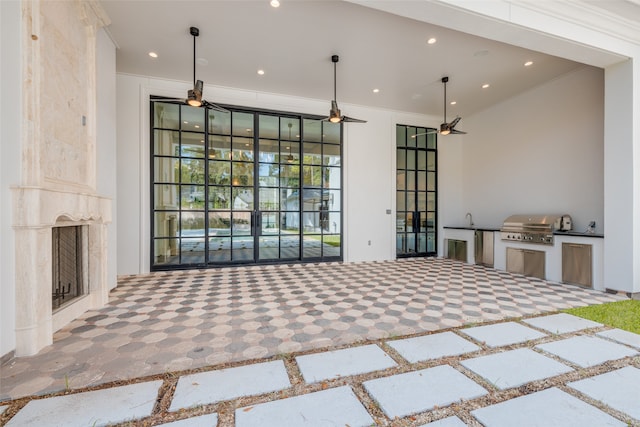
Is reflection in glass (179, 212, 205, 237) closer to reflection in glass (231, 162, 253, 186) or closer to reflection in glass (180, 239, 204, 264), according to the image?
reflection in glass (180, 239, 204, 264)

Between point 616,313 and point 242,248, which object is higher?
point 242,248

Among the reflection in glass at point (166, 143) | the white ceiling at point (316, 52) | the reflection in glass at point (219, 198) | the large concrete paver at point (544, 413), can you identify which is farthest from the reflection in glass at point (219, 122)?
the large concrete paver at point (544, 413)

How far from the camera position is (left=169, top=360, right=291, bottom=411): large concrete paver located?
1630 mm

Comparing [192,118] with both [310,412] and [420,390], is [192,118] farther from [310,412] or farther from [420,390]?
[420,390]

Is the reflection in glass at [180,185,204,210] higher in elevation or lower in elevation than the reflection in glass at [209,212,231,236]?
higher

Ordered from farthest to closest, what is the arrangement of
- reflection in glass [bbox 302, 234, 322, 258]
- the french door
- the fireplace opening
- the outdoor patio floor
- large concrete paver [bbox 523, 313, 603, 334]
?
the french door
reflection in glass [bbox 302, 234, 322, 258]
the fireplace opening
large concrete paver [bbox 523, 313, 603, 334]
the outdoor patio floor

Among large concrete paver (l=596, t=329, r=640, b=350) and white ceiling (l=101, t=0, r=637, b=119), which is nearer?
large concrete paver (l=596, t=329, r=640, b=350)

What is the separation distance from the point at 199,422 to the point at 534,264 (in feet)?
19.0

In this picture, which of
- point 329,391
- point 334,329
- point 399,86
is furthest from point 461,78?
point 329,391

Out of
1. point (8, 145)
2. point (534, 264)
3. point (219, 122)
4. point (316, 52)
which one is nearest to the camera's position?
point (8, 145)

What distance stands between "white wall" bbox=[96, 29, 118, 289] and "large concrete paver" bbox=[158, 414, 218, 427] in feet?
10.7

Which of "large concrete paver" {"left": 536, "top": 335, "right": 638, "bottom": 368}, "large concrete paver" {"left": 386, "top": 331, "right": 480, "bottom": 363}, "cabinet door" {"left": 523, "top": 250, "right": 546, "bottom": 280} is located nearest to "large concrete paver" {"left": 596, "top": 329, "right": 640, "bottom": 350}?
"large concrete paver" {"left": 536, "top": 335, "right": 638, "bottom": 368}

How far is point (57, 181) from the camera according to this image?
2.62 meters

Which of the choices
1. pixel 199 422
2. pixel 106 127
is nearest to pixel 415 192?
pixel 106 127
